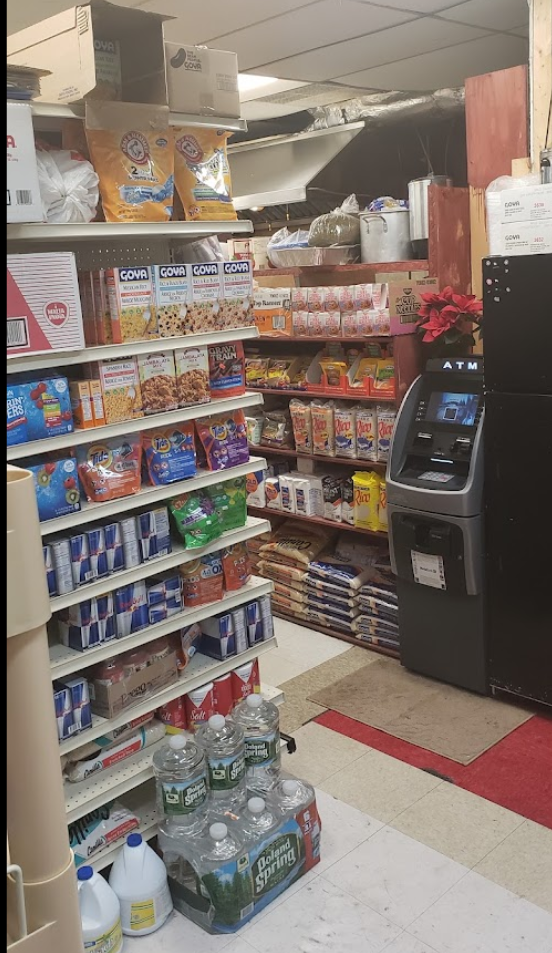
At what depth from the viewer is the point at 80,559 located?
8.65ft

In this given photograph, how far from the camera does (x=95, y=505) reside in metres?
2.65

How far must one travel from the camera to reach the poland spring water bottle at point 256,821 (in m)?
2.73

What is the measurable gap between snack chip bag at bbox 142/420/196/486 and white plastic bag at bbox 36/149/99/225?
0.73 meters

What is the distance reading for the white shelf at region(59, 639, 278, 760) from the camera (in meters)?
2.69

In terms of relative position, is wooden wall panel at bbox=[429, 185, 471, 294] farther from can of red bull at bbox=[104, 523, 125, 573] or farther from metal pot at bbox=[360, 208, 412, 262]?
can of red bull at bbox=[104, 523, 125, 573]

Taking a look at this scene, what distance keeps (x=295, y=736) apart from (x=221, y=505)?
1225 mm

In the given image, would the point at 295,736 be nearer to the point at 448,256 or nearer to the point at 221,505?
the point at 221,505

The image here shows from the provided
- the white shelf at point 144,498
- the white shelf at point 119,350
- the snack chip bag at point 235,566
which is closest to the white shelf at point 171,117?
the white shelf at point 119,350

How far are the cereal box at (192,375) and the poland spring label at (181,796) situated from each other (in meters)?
1.25

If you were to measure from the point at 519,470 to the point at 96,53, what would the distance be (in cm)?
224

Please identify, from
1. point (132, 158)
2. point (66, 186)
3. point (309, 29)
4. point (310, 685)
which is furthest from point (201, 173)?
point (310, 685)

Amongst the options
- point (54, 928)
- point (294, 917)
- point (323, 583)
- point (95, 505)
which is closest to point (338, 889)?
point (294, 917)

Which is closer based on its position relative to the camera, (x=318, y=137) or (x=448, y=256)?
(x=448, y=256)

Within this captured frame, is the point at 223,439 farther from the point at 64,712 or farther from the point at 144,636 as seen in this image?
the point at 64,712
